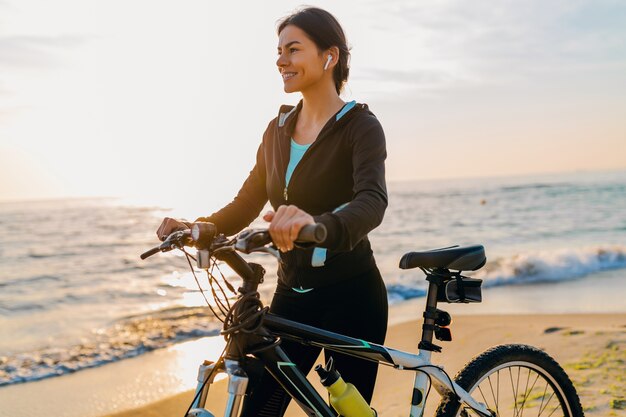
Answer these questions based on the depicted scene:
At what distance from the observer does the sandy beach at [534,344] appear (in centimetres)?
478

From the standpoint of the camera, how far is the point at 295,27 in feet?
8.39

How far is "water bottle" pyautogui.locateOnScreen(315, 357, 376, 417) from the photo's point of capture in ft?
7.60

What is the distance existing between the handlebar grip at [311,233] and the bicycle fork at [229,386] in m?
0.55

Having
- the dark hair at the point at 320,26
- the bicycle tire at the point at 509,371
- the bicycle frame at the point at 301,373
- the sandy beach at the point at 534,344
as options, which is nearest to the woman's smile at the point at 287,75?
the dark hair at the point at 320,26

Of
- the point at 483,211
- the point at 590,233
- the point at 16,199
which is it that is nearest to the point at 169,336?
the point at 590,233

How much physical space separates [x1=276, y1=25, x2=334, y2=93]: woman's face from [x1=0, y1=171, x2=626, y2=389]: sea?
92 cm

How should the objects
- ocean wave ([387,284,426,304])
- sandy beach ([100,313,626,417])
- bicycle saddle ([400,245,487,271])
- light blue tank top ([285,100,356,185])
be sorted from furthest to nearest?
ocean wave ([387,284,426,304]) → sandy beach ([100,313,626,417]) → light blue tank top ([285,100,356,185]) → bicycle saddle ([400,245,487,271])

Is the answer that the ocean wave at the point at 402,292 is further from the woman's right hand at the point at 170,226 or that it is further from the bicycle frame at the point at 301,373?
the woman's right hand at the point at 170,226

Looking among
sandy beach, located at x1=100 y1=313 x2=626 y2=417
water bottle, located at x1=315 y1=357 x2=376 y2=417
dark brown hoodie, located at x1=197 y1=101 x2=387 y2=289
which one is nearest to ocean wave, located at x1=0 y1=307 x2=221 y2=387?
sandy beach, located at x1=100 y1=313 x2=626 y2=417

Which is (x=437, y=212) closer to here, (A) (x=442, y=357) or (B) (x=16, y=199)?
(A) (x=442, y=357)

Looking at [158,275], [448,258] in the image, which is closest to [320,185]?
[448,258]

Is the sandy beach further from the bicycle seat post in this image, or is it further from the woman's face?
the woman's face

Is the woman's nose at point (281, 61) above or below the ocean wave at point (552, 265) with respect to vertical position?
above

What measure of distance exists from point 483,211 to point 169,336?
24.1 metres
